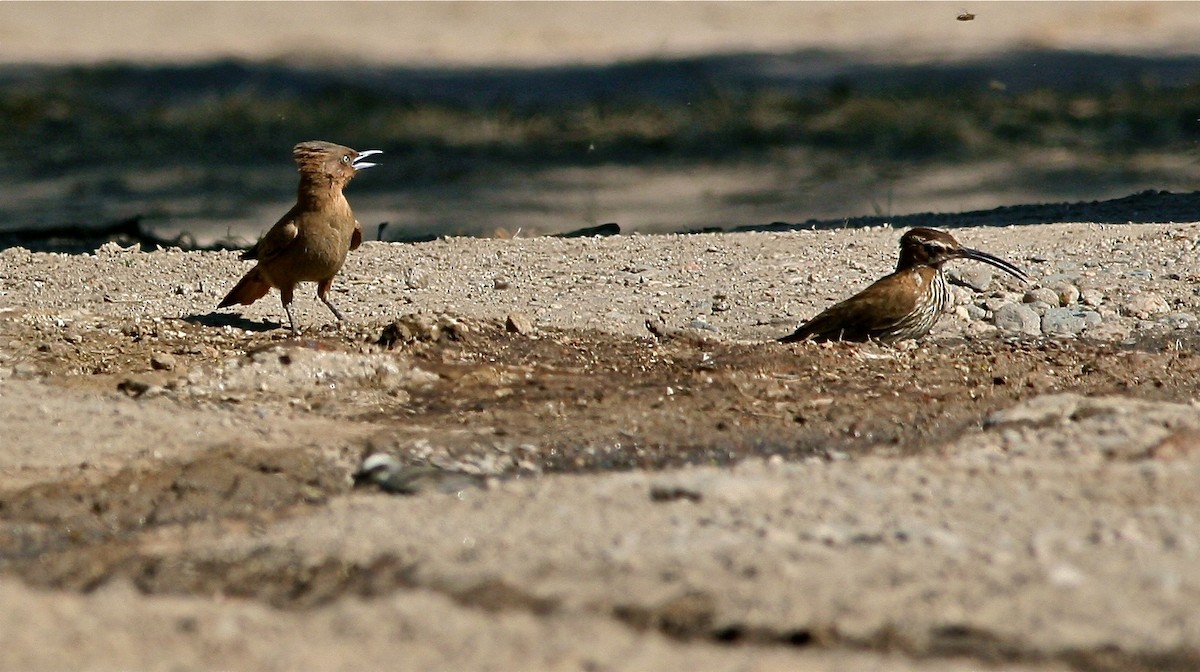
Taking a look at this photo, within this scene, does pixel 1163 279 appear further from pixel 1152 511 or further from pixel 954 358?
pixel 1152 511

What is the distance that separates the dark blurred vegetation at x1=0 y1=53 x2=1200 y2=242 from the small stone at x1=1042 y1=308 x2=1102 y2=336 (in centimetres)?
679

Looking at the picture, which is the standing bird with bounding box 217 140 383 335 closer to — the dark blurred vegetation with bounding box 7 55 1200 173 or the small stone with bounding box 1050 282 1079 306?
the small stone with bounding box 1050 282 1079 306

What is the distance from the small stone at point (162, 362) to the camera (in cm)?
707

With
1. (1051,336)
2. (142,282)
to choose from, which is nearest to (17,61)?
(142,282)

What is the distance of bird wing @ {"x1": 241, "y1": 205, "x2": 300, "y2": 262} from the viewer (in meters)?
8.15

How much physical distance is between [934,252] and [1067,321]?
2.19 feet

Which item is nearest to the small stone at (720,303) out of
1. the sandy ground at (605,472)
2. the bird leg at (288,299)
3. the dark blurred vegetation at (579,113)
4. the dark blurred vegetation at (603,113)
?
the sandy ground at (605,472)

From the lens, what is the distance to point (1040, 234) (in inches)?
390

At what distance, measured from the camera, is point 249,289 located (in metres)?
8.47

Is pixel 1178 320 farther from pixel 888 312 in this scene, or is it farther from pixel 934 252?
pixel 888 312

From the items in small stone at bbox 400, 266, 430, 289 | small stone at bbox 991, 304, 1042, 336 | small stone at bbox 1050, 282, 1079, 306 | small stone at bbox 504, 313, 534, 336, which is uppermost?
small stone at bbox 1050, 282, 1079, 306

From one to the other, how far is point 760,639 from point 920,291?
397 cm

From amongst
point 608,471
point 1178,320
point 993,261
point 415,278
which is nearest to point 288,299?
point 415,278

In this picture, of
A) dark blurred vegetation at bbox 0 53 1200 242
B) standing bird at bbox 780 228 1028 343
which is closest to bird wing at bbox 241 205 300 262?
standing bird at bbox 780 228 1028 343
